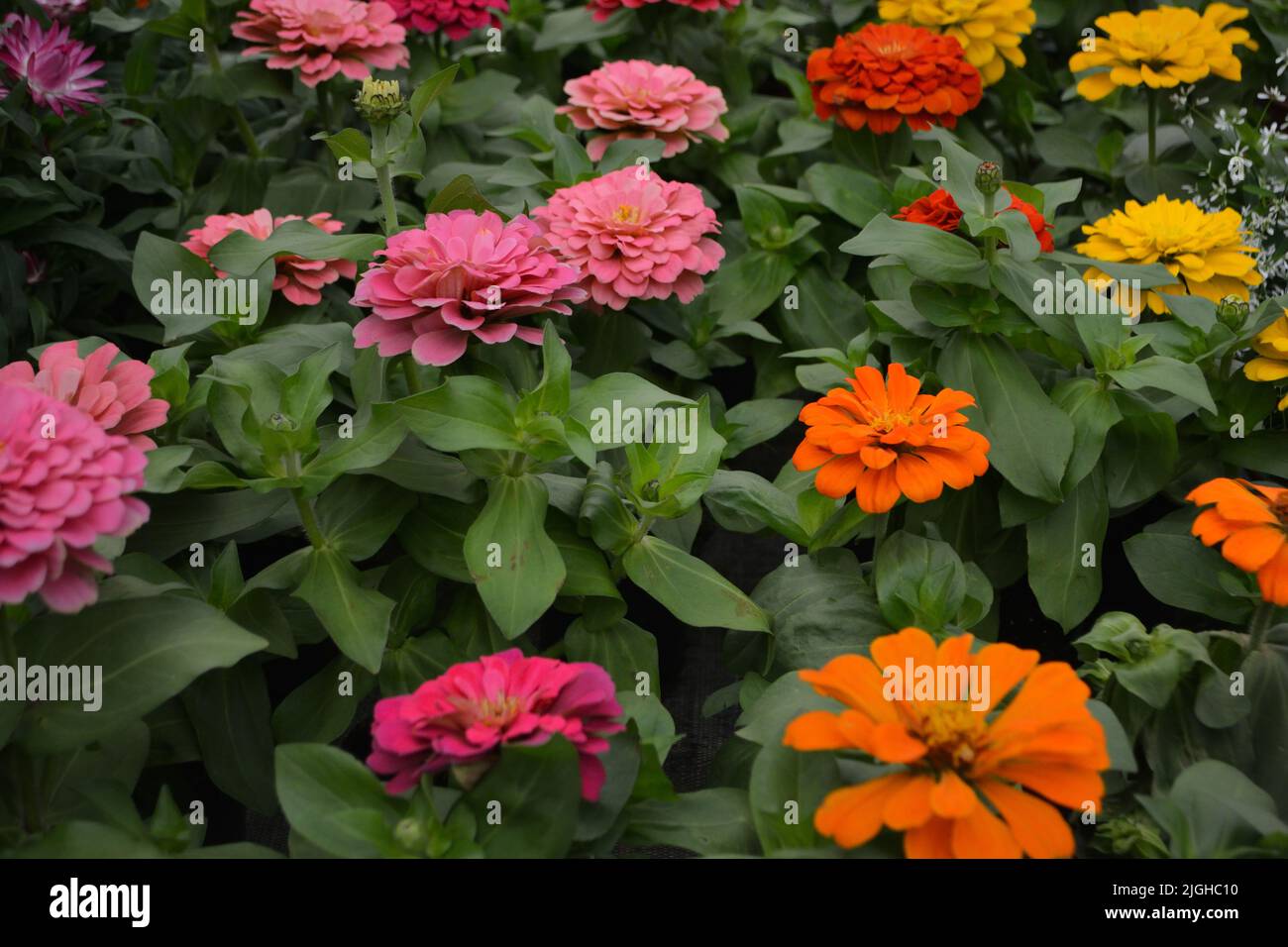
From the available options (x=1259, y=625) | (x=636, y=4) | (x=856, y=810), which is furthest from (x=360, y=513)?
(x=636, y=4)

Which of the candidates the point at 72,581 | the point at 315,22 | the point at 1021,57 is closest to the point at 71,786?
the point at 72,581

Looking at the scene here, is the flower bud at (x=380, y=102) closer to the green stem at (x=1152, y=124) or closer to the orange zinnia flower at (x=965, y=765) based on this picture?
the orange zinnia flower at (x=965, y=765)

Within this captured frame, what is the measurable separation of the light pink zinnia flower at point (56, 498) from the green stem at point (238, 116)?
938mm

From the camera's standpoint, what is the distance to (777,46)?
1985 mm

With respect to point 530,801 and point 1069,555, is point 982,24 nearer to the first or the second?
point 1069,555

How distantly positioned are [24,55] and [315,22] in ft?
1.05

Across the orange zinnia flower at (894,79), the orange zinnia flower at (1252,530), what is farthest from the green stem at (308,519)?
the orange zinnia flower at (894,79)

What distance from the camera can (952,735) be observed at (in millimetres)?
743

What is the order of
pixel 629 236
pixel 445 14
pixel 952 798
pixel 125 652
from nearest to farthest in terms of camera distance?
pixel 952 798, pixel 125 652, pixel 629 236, pixel 445 14

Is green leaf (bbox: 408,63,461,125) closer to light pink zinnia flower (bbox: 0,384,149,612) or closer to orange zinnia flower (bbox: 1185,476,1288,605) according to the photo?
light pink zinnia flower (bbox: 0,384,149,612)

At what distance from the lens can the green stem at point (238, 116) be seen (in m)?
1.62

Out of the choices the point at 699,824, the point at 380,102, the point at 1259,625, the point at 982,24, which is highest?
the point at 982,24

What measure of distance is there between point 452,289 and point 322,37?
0.65m

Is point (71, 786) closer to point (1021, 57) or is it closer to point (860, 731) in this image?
point (860, 731)
